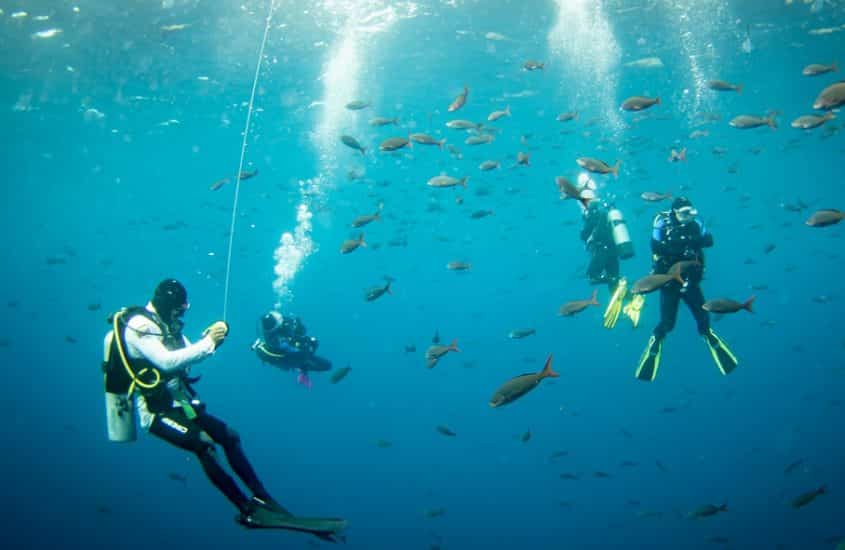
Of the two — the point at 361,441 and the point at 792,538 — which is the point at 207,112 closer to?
the point at 361,441

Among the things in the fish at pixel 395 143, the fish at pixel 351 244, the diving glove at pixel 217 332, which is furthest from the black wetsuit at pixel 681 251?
the diving glove at pixel 217 332

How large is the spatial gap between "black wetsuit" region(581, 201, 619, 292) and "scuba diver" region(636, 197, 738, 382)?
1339 mm

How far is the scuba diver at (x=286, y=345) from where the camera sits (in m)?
9.53

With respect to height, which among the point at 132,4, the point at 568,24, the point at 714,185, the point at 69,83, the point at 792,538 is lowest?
the point at 714,185

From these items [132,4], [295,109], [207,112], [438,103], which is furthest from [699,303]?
[207,112]

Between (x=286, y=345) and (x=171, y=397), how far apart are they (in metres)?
5.08

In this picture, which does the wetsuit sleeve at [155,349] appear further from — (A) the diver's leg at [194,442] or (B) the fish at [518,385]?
(B) the fish at [518,385]

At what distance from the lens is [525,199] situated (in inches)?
2317

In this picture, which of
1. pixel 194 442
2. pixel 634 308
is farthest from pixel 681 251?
pixel 194 442

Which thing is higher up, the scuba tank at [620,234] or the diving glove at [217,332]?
the diving glove at [217,332]

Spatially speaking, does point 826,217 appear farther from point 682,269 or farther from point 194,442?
point 194,442

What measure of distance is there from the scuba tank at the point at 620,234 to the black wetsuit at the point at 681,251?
935 millimetres

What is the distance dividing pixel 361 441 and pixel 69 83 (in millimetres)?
26849

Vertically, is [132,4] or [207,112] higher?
[132,4]
